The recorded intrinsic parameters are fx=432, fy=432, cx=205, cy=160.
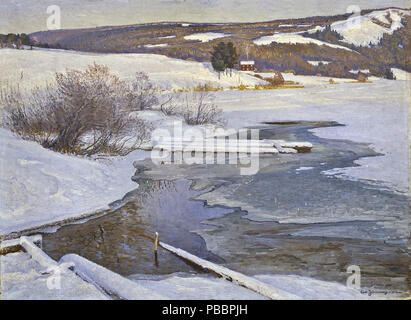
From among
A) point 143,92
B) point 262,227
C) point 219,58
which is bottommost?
point 262,227

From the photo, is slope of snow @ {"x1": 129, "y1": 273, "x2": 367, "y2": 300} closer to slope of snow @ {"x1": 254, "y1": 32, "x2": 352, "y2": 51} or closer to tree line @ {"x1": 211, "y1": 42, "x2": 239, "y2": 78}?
slope of snow @ {"x1": 254, "y1": 32, "x2": 352, "y2": 51}

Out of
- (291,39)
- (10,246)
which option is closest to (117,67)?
(291,39)

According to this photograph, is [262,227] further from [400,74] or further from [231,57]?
[231,57]

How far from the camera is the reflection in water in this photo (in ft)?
15.2

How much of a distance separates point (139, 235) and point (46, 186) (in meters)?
1.86

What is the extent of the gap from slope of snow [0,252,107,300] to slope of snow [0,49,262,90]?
5144 mm

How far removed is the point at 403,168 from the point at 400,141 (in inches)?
20.4

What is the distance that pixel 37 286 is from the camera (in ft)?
12.9

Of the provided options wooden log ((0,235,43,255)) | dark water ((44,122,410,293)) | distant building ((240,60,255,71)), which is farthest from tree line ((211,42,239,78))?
wooden log ((0,235,43,255))

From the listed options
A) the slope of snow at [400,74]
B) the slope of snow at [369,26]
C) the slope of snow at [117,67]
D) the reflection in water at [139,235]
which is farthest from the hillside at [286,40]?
the reflection in water at [139,235]

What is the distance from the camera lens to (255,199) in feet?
22.1

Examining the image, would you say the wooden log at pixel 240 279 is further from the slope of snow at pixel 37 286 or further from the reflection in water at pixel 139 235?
the slope of snow at pixel 37 286
